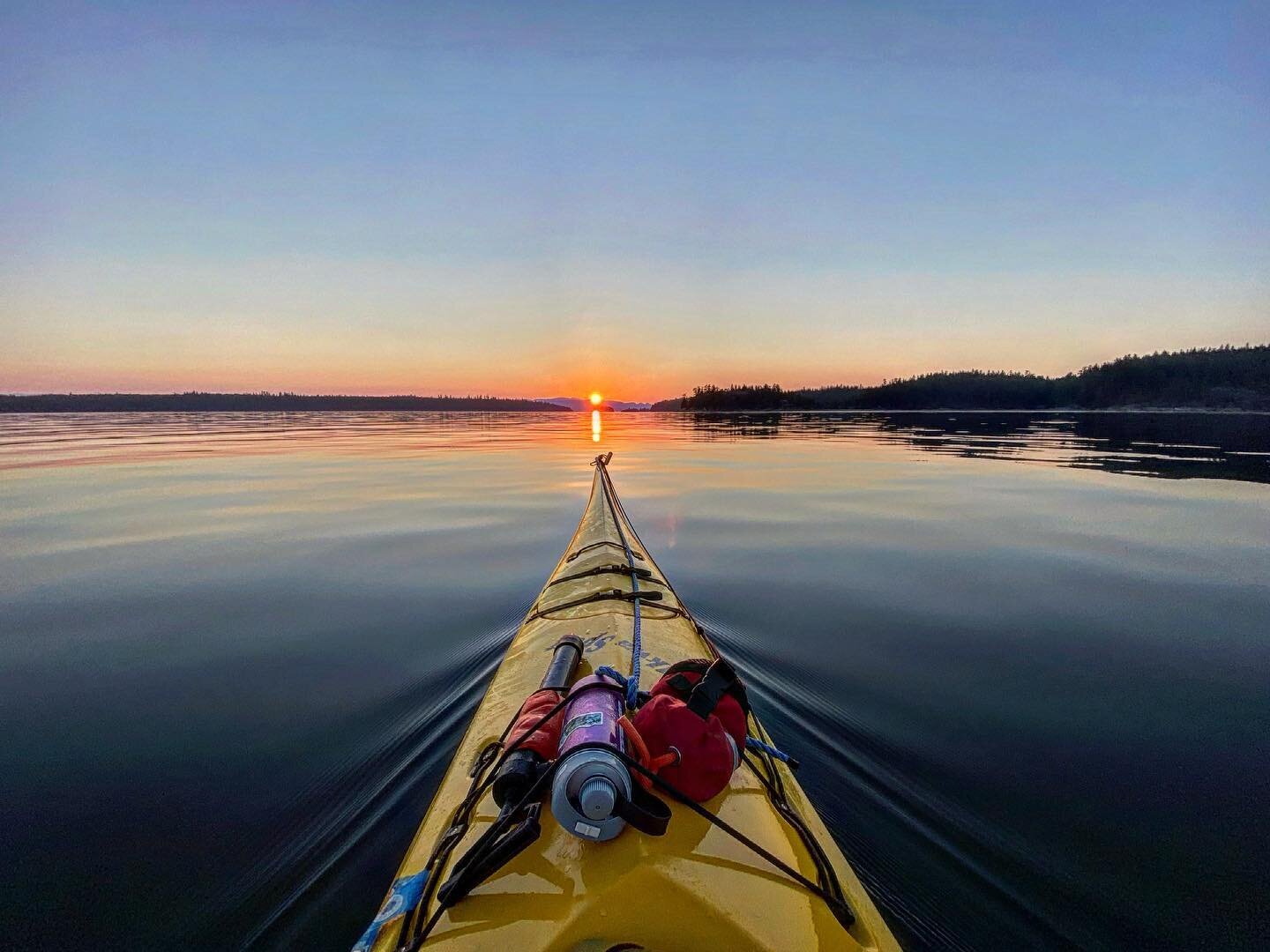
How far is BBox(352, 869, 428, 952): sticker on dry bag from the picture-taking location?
213cm

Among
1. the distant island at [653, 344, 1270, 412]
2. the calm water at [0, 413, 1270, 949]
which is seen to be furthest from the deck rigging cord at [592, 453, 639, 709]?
the distant island at [653, 344, 1270, 412]

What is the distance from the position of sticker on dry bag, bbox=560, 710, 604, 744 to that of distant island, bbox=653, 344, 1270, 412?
125822mm

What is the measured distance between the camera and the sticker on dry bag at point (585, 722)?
214 centimetres

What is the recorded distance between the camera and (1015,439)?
36656 millimetres

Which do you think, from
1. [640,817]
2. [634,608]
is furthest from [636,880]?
[634,608]

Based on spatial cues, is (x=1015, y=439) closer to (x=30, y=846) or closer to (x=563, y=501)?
(x=563, y=501)

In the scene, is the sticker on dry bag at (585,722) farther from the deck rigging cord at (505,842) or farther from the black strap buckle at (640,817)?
the black strap buckle at (640,817)

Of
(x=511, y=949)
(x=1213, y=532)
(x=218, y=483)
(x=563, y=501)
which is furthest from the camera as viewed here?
(x=218, y=483)

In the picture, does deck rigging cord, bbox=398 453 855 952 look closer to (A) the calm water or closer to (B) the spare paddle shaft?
(B) the spare paddle shaft

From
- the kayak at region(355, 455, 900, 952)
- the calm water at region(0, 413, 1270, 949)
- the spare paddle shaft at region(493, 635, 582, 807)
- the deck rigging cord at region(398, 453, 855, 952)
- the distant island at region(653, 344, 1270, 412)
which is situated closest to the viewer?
the kayak at region(355, 455, 900, 952)

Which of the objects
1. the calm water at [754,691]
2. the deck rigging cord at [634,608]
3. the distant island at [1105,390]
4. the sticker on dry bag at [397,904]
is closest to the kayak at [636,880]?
the sticker on dry bag at [397,904]

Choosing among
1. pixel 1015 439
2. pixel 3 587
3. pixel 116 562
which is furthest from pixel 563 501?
pixel 1015 439

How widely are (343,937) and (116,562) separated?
35.1ft

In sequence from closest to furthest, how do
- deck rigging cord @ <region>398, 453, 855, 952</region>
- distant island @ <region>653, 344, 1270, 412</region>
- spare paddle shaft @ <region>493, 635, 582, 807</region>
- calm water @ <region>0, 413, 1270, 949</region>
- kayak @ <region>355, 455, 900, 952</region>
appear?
kayak @ <region>355, 455, 900, 952</region>, deck rigging cord @ <region>398, 453, 855, 952</region>, spare paddle shaft @ <region>493, 635, 582, 807</region>, calm water @ <region>0, 413, 1270, 949</region>, distant island @ <region>653, 344, 1270, 412</region>
